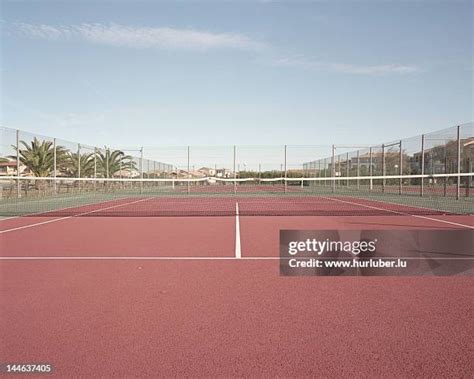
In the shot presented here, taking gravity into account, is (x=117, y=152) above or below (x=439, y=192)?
above

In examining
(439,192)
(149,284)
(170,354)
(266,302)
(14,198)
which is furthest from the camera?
(439,192)

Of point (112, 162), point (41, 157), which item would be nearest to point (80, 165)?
point (41, 157)

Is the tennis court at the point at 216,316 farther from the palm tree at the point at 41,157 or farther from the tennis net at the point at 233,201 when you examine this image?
the palm tree at the point at 41,157

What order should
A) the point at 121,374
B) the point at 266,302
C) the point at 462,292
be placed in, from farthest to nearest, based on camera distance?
the point at 462,292
the point at 266,302
the point at 121,374

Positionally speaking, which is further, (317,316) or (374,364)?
(317,316)

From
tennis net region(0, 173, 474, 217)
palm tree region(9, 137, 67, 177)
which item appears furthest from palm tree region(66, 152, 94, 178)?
tennis net region(0, 173, 474, 217)

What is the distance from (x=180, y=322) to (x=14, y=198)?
54.0 ft

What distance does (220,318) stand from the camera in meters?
3.78

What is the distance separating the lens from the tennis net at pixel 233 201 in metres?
14.9

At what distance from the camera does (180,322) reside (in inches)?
145

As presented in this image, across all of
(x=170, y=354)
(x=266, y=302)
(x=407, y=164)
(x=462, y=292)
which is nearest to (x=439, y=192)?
(x=407, y=164)

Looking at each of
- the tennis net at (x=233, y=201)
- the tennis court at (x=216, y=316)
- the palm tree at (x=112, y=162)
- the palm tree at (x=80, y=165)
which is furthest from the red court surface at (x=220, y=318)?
the palm tree at (x=112, y=162)

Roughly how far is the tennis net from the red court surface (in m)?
8.59

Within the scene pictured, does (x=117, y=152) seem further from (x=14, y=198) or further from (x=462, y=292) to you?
(x=462, y=292)
